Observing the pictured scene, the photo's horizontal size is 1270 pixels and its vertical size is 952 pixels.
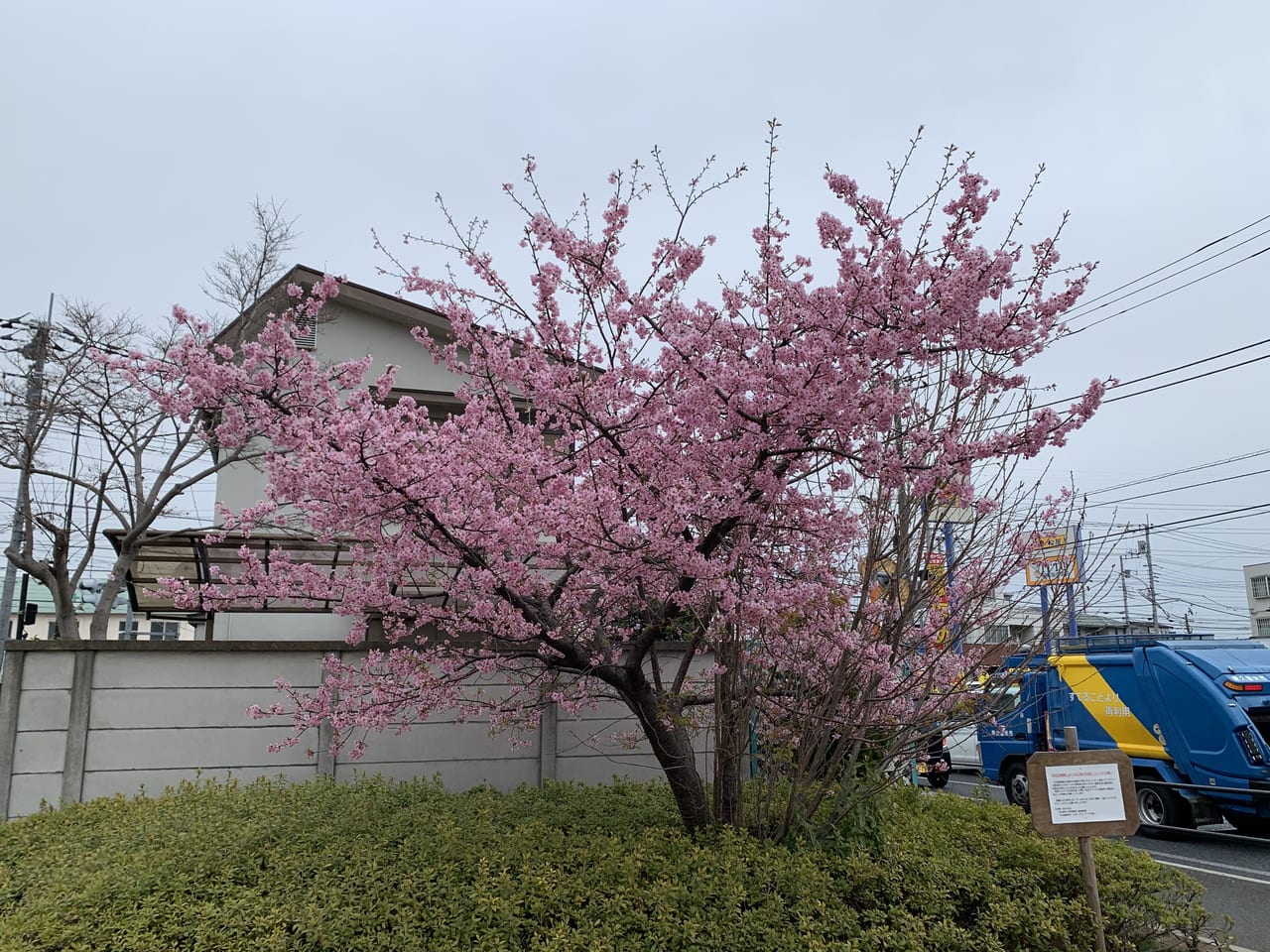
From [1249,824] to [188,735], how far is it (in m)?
12.1

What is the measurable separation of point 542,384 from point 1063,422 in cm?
273

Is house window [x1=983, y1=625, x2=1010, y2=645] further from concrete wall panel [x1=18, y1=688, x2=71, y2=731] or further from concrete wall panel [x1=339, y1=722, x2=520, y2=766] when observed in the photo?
concrete wall panel [x1=18, y1=688, x2=71, y2=731]

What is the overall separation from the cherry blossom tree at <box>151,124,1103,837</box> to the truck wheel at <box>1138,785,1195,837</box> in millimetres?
6582

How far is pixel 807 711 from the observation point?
18.4ft

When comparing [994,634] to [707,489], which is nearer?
[707,489]

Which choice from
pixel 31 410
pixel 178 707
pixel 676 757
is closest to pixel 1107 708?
pixel 676 757

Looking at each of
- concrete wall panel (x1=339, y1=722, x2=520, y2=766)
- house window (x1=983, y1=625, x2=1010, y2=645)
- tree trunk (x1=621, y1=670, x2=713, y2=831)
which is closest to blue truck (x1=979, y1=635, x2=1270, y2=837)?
house window (x1=983, y1=625, x2=1010, y2=645)

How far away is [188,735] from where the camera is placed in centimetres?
732

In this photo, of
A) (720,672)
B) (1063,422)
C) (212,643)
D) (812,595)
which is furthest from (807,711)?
(212,643)

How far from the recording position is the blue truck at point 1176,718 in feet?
32.2

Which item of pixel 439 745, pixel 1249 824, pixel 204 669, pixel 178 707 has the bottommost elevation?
pixel 1249 824

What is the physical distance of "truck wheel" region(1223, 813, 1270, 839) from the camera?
1029 centimetres

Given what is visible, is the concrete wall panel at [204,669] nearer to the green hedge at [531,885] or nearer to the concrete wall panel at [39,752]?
the concrete wall panel at [39,752]

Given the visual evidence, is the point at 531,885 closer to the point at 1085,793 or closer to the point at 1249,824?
the point at 1085,793
